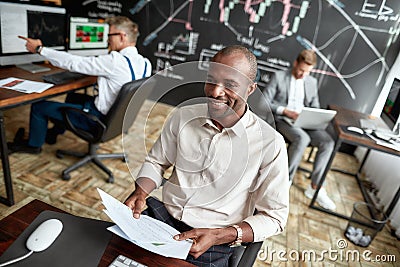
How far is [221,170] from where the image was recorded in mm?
894

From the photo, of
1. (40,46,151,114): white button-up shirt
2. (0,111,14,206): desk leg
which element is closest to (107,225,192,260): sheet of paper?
(0,111,14,206): desk leg

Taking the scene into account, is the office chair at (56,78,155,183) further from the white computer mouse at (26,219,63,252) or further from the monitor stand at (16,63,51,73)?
the white computer mouse at (26,219,63,252)

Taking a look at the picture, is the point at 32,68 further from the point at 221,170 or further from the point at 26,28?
the point at 221,170

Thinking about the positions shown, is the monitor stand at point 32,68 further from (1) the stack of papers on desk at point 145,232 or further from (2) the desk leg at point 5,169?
(1) the stack of papers on desk at point 145,232

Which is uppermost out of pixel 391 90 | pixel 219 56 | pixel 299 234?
pixel 219 56

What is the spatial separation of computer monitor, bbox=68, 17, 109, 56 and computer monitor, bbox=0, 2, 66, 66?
0.07 meters

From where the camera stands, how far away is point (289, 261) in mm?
1821

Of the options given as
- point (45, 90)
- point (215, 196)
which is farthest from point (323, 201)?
point (45, 90)

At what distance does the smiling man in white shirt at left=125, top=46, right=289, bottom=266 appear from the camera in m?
0.83

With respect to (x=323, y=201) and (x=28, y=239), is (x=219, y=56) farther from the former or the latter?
(x=323, y=201)

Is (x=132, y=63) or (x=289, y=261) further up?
(x=132, y=63)

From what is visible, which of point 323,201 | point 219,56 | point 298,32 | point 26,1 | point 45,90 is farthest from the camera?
point 298,32

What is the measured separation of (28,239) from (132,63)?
145 cm

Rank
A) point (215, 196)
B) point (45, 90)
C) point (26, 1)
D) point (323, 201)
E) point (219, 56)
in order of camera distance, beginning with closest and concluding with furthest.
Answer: point (219, 56), point (215, 196), point (45, 90), point (26, 1), point (323, 201)
